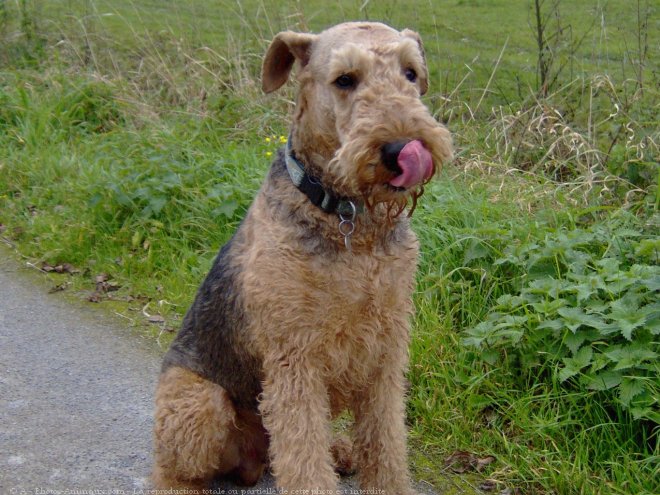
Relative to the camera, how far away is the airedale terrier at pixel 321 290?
8.03 ft

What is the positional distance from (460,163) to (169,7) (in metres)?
4.21

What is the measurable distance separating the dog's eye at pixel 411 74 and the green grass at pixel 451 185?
1.30m

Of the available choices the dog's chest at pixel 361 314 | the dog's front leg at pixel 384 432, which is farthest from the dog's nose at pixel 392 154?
the dog's front leg at pixel 384 432

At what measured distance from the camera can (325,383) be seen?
2.75m

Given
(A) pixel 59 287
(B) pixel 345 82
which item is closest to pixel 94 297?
(A) pixel 59 287

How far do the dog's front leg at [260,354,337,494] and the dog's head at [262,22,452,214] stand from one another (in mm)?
628

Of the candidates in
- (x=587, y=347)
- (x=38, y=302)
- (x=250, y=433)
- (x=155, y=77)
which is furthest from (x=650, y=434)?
(x=155, y=77)

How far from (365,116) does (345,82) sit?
218 millimetres

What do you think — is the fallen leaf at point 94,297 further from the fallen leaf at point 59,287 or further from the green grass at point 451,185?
the fallen leaf at point 59,287

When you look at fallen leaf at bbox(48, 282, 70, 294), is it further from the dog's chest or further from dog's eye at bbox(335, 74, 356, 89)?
dog's eye at bbox(335, 74, 356, 89)

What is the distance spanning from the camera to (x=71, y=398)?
380 cm

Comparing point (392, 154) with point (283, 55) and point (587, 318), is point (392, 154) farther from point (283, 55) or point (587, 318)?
point (587, 318)

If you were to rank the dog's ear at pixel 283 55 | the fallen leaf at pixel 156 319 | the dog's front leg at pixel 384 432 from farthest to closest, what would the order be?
the fallen leaf at pixel 156 319, the dog's front leg at pixel 384 432, the dog's ear at pixel 283 55

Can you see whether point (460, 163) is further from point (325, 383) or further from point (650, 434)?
point (325, 383)
